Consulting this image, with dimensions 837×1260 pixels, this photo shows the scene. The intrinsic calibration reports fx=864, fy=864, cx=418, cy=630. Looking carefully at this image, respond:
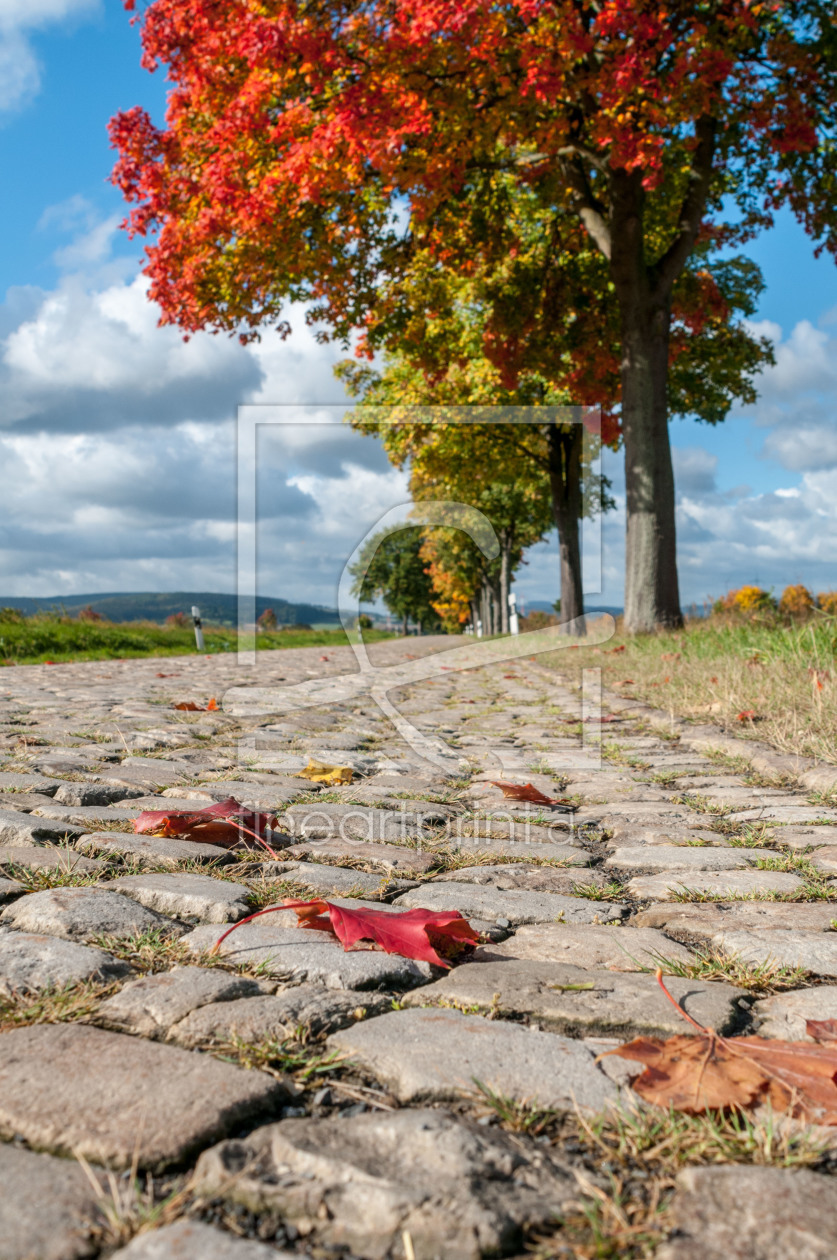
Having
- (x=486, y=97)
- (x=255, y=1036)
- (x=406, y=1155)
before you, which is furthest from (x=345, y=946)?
(x=486, y=97)

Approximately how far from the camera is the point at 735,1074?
1.20 metres

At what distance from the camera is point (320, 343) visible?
14211mm

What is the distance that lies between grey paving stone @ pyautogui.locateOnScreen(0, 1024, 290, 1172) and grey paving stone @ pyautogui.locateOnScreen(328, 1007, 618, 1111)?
0.17 meters

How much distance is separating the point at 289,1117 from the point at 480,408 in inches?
725

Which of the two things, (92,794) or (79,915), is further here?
(92,794)

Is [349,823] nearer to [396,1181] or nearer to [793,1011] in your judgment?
[793,1011]

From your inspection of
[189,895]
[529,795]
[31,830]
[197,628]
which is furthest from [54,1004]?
[197,628]

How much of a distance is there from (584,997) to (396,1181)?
65 cm

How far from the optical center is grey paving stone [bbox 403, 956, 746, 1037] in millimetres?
1422

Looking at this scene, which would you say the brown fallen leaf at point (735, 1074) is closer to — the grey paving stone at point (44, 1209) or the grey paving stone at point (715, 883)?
the grey paving stone at point (44, 1209)

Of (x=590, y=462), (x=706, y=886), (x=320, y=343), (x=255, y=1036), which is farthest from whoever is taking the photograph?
(x=590, y=462)

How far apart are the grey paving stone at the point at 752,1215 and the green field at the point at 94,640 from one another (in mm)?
12494

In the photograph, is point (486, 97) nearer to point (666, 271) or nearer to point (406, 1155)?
point (666, 271)

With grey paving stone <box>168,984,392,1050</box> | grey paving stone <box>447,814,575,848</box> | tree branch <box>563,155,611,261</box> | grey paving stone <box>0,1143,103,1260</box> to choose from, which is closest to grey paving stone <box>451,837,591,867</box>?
grey paving stone <box>447,814,575,848</box>
